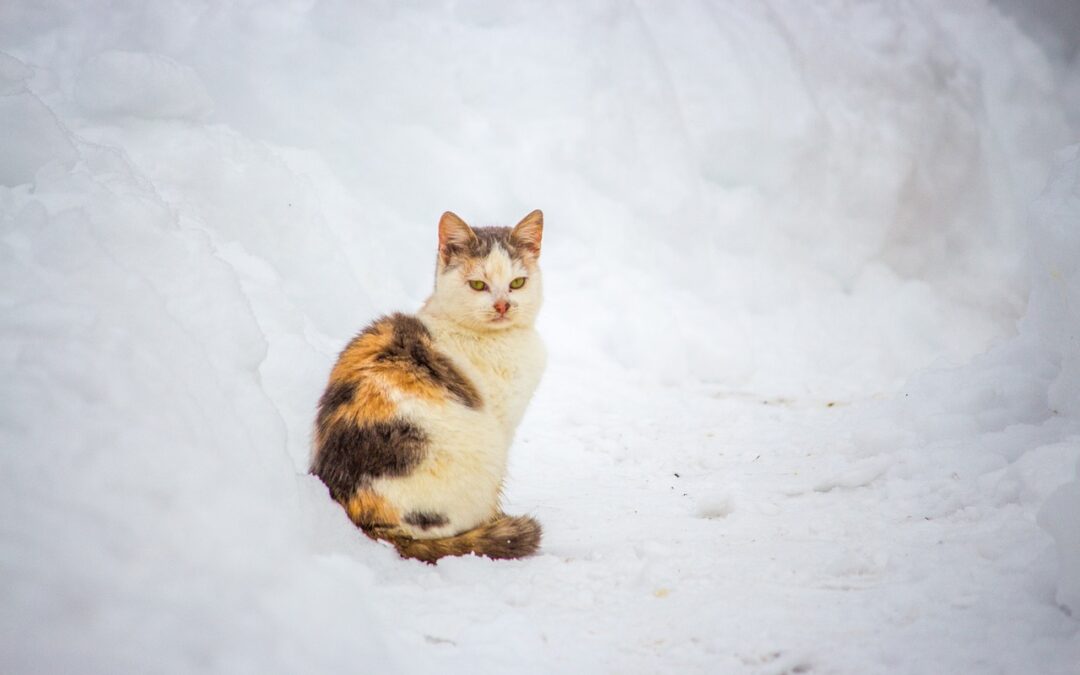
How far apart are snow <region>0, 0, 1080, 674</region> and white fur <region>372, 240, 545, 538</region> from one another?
19 centimetres

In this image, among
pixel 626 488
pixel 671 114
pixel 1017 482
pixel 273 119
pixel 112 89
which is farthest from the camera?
pixel 671 114

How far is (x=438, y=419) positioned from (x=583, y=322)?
8.51 ft

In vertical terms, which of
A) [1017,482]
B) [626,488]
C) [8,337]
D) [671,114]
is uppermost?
[671,114]

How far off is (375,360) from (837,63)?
491 cm

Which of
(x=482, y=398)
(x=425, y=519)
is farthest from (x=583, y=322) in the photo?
(x=425, y=519)

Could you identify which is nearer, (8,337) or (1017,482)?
(8,337)

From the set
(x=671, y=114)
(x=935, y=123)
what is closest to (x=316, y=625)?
(x=671, y=114)

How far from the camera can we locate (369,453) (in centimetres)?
194

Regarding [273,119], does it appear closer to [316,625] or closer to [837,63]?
[316,625]

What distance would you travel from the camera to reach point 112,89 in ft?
11.4

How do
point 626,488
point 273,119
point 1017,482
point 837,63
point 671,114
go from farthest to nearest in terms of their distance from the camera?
point 837,63, point 671,114, point 273,119, point 626,488, point 1017,482

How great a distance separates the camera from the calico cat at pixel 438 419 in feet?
6.37

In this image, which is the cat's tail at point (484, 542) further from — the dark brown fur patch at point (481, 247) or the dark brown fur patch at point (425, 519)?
the dark brown fur patch at point (481, 247)

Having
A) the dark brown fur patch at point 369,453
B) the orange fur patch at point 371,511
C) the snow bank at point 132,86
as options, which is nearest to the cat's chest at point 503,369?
the dark brown fur patch at point 369,453
